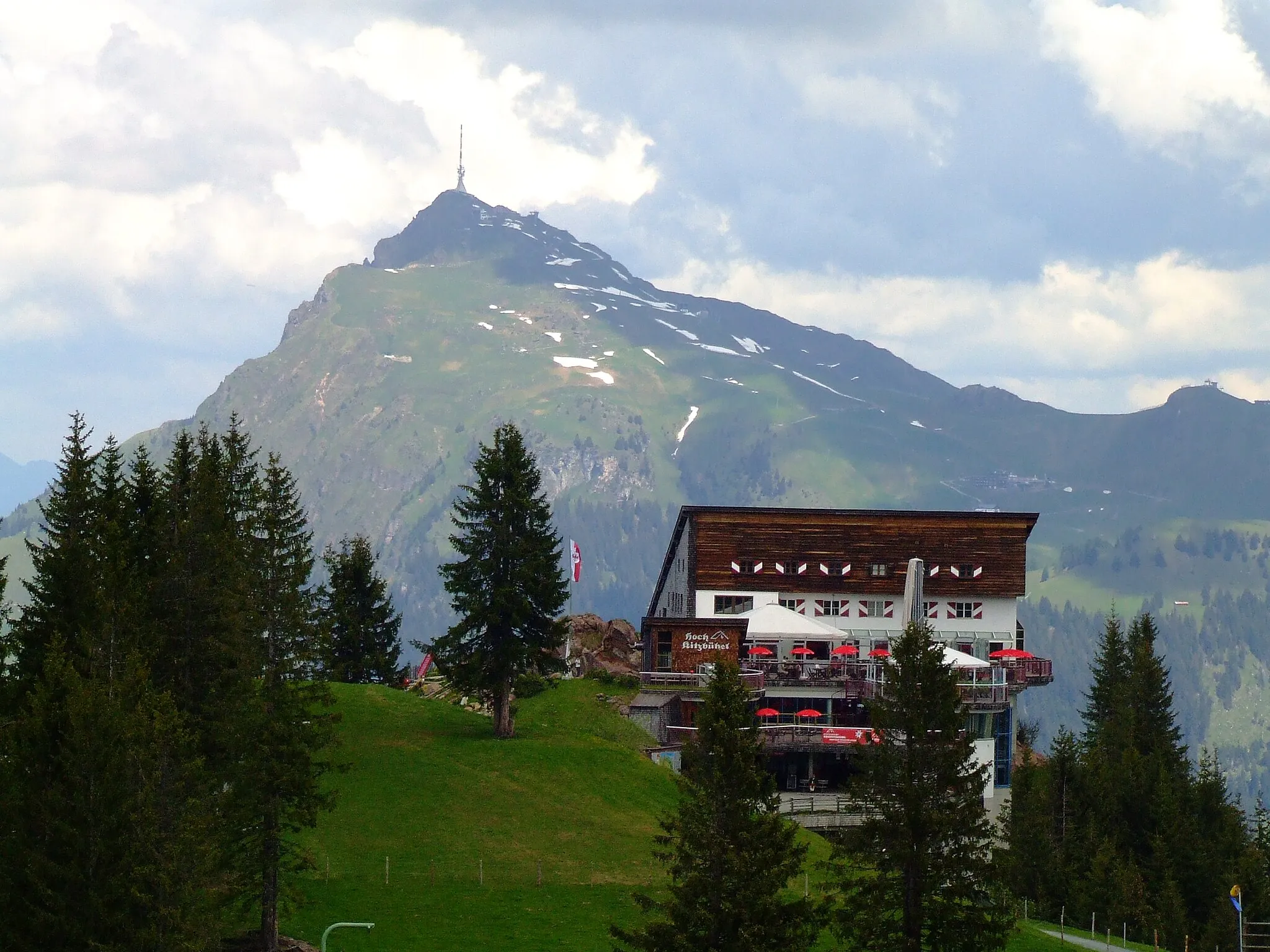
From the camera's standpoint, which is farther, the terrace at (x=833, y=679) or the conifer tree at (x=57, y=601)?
the terrace at (x=833, y=679)

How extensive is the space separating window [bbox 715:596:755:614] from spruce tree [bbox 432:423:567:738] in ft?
116

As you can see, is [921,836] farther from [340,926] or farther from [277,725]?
[277,725]

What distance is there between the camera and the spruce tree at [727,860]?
47.8m

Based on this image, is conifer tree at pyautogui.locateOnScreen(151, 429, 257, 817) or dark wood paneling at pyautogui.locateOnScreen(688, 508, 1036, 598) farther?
dark wood paneling at pyautogui.locateOnScreen(688, 508, 1036, 598)

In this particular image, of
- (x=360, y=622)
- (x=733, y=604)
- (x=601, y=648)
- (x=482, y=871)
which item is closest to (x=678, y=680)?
(x=601, y=648)

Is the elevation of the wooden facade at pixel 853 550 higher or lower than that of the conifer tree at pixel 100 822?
higher

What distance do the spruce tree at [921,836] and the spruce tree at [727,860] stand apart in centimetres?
318

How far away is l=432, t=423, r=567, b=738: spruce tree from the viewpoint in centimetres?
8225

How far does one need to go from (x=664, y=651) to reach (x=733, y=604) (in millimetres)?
16953

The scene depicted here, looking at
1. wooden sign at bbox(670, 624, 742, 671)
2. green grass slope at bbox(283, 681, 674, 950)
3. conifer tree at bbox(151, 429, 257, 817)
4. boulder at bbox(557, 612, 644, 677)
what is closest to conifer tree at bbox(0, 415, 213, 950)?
conifer tree at bbox(151, 429, 257, 817)

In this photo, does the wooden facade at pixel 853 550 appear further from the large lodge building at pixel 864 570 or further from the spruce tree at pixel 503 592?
the spruce tree at pixel 503 592

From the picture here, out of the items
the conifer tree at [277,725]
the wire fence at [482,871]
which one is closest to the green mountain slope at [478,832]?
the wire fence at [482,871]

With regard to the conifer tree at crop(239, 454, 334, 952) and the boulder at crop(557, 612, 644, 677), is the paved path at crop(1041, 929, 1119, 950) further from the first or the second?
the boulder at crop(557, 612, 644, 677)

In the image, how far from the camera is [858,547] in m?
120
